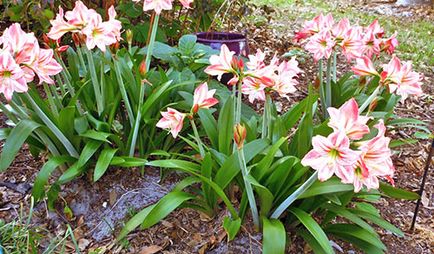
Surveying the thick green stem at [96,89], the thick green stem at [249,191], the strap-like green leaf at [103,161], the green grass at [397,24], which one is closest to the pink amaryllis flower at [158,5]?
the thick green stem at [96,89]

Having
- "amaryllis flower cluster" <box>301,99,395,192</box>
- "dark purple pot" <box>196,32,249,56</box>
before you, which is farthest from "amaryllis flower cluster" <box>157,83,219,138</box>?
"dark purple pot" <box>196,32,249,56</box>

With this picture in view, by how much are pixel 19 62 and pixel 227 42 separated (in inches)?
53.2

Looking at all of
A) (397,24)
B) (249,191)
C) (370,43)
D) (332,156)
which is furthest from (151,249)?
(397,24)

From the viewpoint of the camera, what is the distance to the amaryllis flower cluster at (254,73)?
4.69ft

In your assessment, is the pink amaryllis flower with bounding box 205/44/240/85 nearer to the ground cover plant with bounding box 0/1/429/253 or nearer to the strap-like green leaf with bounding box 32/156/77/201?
the ground cover plant with bounding box 0/1/429/253

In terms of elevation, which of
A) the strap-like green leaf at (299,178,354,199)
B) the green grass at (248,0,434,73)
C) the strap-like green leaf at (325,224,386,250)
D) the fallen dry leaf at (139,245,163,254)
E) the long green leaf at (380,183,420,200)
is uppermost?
the green grass at (248,0,434,73)

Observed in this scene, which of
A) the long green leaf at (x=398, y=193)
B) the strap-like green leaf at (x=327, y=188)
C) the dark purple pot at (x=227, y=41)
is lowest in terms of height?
the long green leaf at (x=398, y=193)

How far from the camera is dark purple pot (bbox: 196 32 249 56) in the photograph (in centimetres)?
253

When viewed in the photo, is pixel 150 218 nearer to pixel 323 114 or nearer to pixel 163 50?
pixel 163 50

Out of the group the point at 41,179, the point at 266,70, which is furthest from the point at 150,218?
the point at 266,70

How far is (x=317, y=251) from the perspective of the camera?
148 centimetres

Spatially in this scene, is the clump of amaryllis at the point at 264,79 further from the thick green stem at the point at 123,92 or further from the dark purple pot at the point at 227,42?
the dark purple pot at the point at 227,42

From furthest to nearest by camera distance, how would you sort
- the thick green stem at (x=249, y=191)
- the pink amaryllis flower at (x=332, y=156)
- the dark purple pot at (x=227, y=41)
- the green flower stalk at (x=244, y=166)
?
the dark purple pot at (x=227, y=41)
the thick green stem at (x=249, y=191)
the green flower stalk at (x=244, y=166)
the pink amaryllis flower at (x=332, y=156)

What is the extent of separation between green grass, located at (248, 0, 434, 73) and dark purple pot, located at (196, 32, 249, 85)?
5.31 feet
